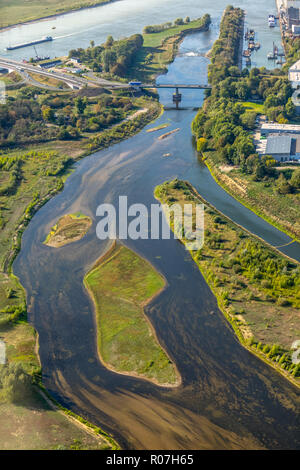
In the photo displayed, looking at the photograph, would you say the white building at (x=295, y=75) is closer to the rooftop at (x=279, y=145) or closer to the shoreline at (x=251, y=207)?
the rooftop at (x=279, y=145)

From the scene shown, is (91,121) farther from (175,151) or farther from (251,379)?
(251,379)

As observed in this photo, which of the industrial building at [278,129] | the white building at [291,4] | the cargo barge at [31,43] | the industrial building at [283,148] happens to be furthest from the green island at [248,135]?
the cargo barge at [31,43]

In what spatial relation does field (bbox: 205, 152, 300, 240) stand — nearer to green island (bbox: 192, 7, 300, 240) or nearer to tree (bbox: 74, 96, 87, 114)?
green island (bbox: 192, 7, 300, 240)

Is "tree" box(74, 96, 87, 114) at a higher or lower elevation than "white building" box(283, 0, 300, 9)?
lower

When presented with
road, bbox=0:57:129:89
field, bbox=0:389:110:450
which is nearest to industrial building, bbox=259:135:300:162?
road, bbox=0:57:129:89

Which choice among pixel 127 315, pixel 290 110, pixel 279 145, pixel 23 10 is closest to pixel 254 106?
pixel 290 110
